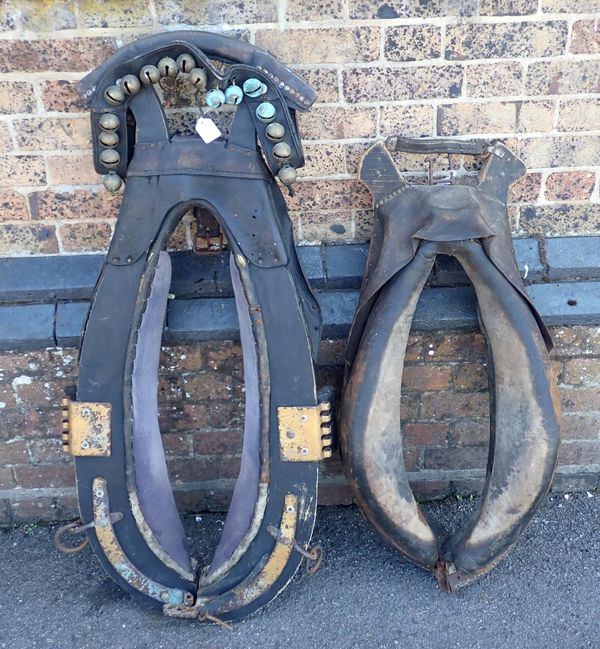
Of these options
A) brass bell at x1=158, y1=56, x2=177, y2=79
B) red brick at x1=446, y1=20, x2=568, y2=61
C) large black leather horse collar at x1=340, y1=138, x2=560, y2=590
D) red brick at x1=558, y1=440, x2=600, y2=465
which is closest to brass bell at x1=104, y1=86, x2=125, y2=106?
brass bell at x1=158, y1=56, x2=177, y2=79

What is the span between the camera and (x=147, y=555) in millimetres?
2188

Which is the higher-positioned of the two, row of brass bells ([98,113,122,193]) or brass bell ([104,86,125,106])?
brass bell ([104,86,125,106])

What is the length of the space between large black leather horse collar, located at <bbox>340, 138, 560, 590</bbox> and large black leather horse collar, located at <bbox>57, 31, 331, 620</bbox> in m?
0.19

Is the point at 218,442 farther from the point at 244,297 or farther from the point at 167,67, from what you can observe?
the point at 167,67

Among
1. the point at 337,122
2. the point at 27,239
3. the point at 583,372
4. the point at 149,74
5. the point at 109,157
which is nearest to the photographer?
the point at 149,74

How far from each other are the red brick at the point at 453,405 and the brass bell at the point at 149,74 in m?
1.49

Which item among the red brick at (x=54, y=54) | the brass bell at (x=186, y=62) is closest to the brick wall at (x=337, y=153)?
the red brick at (x=54, y=54)

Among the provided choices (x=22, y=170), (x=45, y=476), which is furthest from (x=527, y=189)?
(x=45, y=476)

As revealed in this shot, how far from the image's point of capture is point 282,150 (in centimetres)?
210

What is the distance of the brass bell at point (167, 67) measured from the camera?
2035 millimetres

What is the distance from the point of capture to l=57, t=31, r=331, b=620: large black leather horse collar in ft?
6.84

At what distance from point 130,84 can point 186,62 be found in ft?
0.61

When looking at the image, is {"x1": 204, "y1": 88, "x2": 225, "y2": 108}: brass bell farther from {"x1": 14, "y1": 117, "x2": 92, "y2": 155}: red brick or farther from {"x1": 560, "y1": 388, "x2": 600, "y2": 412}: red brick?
{"x1": 560, "y1": 388, "x2": 600, "y2": 412}: red brick

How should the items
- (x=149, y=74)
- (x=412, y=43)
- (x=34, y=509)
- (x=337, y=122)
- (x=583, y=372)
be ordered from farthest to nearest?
(x=34, y=509), (x=583, y=372), (x=337, y=122), (x=412, y=43), (x=149, y=74)
